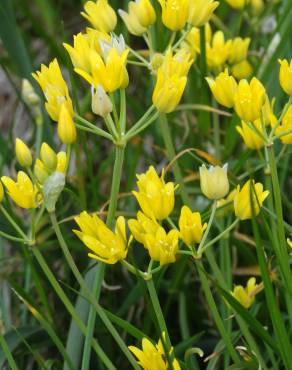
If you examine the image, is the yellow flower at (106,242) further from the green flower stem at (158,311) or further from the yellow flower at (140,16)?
the yellow flower at (140,16)

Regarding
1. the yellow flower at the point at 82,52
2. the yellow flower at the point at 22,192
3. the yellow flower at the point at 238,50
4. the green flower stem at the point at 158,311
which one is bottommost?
the green flower stem at the point at 158,311

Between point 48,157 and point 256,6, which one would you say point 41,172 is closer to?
point 48,157

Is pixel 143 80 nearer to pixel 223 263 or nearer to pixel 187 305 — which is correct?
pixel 187 305

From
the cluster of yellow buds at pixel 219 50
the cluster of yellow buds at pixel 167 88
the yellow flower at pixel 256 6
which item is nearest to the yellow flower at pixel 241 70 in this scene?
the cluster of yellow buds at pixel 219 50

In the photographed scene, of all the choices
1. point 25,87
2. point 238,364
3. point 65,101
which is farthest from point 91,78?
point 25,87

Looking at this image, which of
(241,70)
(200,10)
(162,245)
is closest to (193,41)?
(241,70)
